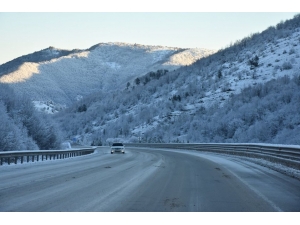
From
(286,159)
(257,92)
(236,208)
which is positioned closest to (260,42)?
(257,92)

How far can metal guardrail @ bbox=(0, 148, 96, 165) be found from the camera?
2105 centimetres

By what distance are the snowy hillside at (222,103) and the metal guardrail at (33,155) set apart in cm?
2274

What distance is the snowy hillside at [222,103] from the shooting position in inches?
2210

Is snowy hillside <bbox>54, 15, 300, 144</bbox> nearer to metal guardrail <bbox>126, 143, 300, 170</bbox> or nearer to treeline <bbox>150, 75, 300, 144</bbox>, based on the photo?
treeline <bbox>150, 75, 300, 144</bbox>

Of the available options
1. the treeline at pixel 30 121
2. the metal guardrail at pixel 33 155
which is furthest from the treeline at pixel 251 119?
the treeline at pixel 30 121

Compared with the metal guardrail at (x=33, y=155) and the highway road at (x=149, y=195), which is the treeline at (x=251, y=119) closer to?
the metal guardrail at (x=33, y=155)

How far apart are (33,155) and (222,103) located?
60.3 m

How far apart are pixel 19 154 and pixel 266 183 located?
14.9 metres

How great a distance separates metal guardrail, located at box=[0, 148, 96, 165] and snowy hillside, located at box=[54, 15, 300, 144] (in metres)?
22.7

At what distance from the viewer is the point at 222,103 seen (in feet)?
263

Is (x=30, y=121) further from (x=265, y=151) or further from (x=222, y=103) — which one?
(x=222, y=103)

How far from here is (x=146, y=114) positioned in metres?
107

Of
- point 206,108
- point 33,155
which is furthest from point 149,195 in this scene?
point 206,108

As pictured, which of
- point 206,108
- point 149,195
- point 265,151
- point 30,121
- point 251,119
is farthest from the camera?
point 206,108
